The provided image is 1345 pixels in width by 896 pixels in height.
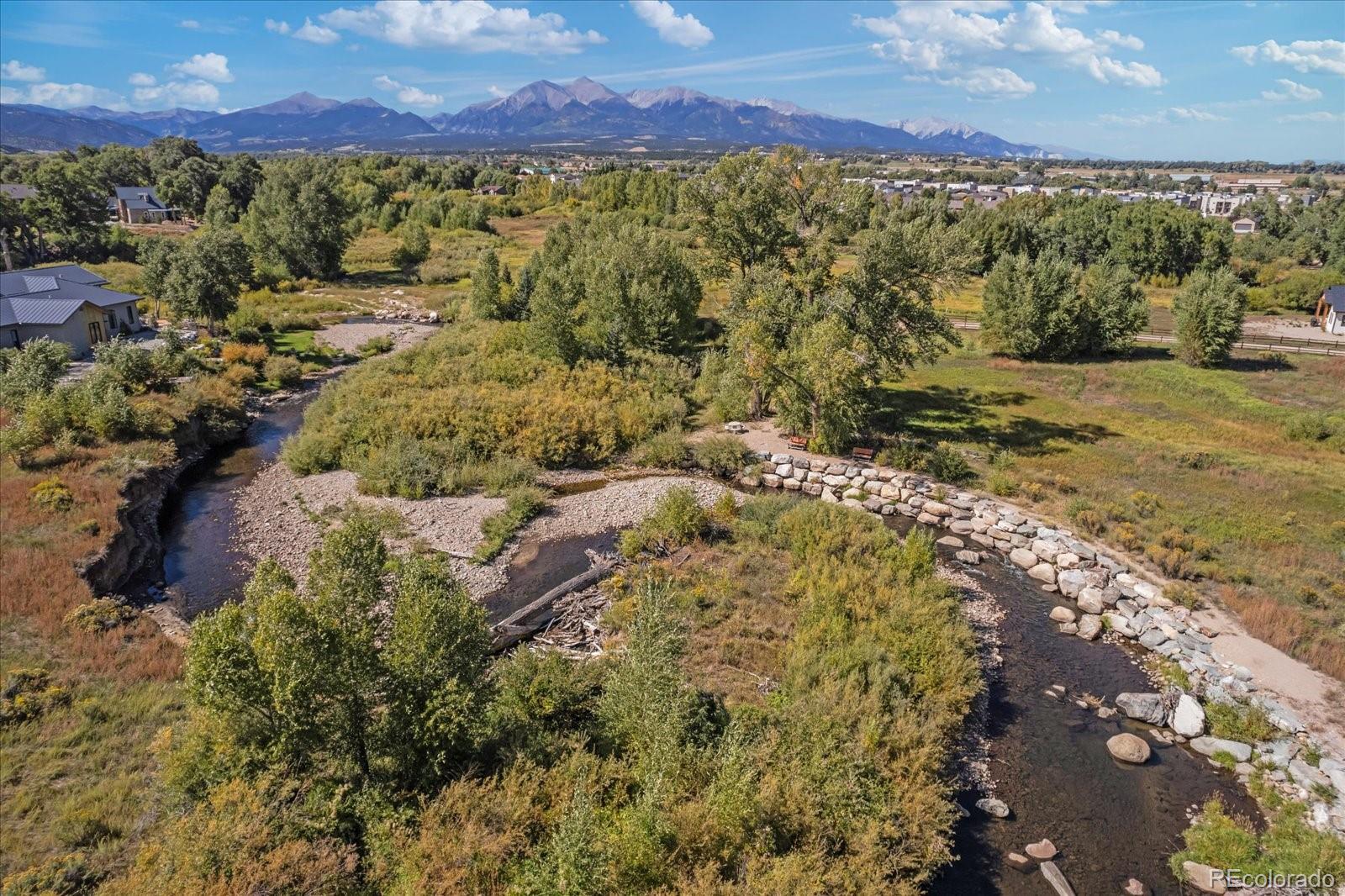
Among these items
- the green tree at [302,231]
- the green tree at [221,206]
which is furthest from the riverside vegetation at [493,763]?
the green tree at [221,206]

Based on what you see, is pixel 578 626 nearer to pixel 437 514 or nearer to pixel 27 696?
pixel 437 514

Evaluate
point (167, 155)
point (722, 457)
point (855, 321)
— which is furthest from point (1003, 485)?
point (167, 155)

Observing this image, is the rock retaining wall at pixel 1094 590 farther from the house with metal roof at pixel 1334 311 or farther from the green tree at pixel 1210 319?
the house with metal roof at pixel 1334 311

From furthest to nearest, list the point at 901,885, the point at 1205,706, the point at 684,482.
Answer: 1. the point at 684,482
2. the point at 1205,706
3. the point at 901,885

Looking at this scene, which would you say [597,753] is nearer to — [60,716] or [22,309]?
[60,716]

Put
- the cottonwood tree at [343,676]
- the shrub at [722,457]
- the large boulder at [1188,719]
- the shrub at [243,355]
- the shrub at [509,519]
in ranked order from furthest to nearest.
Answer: the shrub at [243,355] < the shrub at [722,457] < the shrub at [509,519] < the large boulder at [1188,719] < the cottonwood tree at [343,676]

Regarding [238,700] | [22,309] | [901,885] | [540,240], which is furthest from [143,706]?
[540,240]
